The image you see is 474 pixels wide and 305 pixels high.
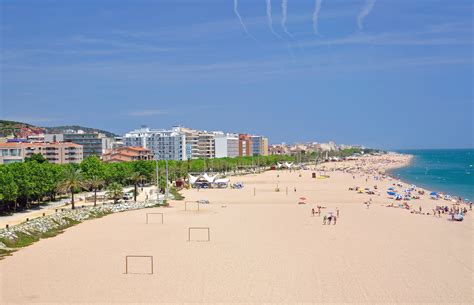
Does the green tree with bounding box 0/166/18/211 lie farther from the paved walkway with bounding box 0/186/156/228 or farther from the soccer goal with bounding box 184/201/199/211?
A: the soccer goal with bounding box 184/201/199/211

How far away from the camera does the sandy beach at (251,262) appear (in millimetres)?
22672

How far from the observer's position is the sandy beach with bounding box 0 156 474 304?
2267cm

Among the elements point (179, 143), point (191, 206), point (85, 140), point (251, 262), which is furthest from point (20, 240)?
point (179, 143)

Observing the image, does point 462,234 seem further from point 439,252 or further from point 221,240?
point 221,240

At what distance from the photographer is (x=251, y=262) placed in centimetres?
2845

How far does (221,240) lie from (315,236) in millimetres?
6600

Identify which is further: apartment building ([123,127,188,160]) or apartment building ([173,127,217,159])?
apartment building ([173,127,217,159])

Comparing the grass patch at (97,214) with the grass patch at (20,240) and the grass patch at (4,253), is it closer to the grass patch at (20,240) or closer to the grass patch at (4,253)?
the grass patch at (20,240)

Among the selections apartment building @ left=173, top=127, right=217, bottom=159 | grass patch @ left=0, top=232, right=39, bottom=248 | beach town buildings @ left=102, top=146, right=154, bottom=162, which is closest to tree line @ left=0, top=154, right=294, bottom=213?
grass patch @ left=0, top=232, right=39, bottom=248

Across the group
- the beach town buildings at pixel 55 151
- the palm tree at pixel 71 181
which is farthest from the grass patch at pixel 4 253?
the beach town buildings at pixel 55 151

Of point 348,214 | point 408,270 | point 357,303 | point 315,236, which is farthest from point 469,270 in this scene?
point 348,214

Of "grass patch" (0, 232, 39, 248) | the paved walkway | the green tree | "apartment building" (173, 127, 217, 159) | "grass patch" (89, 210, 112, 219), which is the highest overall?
"apartment building" (173, 127, 217, 159)

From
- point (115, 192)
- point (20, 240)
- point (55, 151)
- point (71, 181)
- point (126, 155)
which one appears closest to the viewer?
point (20, 240)

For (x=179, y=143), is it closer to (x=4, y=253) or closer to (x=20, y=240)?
(x=20, y=240)
